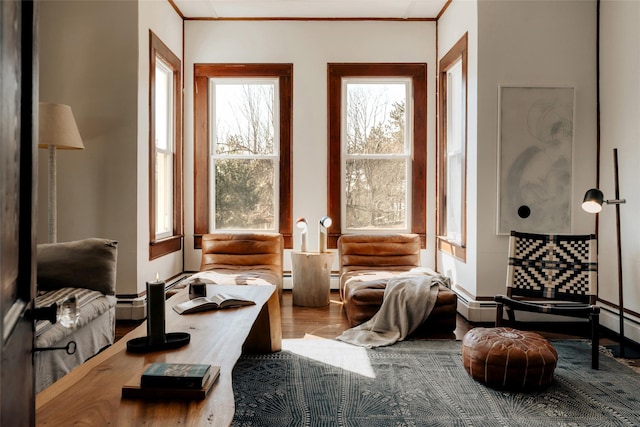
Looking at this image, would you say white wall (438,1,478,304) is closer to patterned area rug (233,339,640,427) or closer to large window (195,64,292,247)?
patterned area rug (233,339,640,427)

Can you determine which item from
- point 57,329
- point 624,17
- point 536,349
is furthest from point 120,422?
point 624,17

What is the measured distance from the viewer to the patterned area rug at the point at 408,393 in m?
2.56

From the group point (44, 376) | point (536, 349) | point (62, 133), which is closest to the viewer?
point (44, 376)

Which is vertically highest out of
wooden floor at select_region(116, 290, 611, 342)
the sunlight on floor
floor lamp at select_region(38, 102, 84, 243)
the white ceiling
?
the white ceiling

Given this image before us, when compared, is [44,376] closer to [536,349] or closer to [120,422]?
[120,422]

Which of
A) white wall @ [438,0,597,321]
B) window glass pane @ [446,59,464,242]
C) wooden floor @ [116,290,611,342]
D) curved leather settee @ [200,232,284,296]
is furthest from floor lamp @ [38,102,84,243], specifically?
window glass pane @ [446,59,464,242]

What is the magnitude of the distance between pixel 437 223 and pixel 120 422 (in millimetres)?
4930

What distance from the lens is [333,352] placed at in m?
3.65

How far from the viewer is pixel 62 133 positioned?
3.85 m

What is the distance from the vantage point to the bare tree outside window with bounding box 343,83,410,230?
599cm

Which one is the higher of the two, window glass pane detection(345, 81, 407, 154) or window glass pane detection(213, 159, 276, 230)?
window glass pane detection(345, 81, 407, 154)

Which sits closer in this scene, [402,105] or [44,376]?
[44,376]

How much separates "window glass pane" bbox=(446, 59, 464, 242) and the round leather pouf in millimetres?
2188

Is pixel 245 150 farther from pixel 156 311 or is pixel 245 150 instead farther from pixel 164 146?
pixel 156 311
